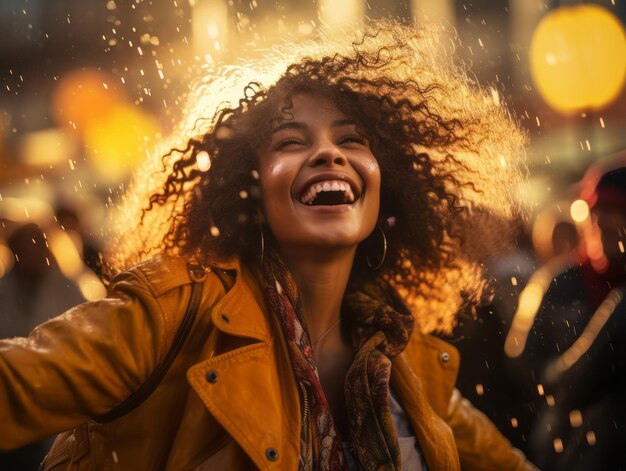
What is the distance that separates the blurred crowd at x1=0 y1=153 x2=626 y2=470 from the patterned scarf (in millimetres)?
624

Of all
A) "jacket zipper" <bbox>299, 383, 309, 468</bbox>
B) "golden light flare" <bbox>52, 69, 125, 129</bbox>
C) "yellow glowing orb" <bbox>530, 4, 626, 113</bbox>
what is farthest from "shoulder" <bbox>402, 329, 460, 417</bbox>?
"golden light flare" <bbox>52, 69, 125, 129</bbox>

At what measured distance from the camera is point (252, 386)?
2629 mm

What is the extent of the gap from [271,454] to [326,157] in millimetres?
1087

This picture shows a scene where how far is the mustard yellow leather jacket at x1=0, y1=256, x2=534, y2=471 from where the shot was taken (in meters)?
2.28

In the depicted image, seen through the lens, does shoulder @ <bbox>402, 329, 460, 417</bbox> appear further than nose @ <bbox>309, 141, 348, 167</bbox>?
Yes

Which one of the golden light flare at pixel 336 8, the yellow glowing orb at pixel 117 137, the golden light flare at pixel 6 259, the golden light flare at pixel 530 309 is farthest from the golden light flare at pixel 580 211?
the golden light flare at pixel 336 8

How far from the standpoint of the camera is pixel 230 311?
2701mm

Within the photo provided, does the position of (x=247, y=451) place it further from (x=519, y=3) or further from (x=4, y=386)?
(x=519, y=3)

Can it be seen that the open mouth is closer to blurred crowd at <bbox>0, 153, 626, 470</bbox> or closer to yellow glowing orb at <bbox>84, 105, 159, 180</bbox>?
blurred crowd at <bbox>0, 153, 626, 470</bbox>

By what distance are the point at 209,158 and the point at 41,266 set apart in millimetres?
1455

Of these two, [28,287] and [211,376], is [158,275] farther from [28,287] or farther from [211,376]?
[28,287]

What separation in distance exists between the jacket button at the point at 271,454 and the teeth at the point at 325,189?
3.02 feet

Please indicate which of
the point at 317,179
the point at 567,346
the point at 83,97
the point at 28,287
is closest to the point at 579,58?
the point at 83,97

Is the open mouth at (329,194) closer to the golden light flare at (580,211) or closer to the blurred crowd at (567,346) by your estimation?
the blurred crowd at (567,346)
